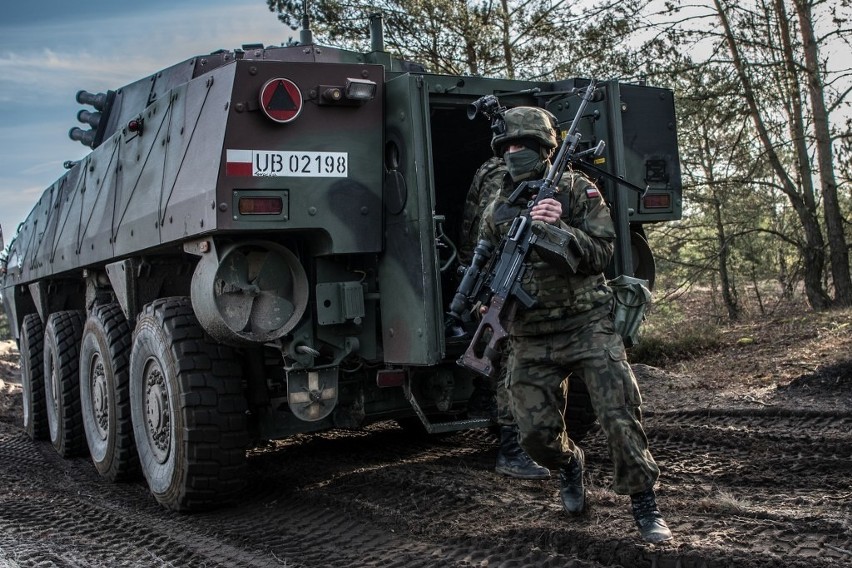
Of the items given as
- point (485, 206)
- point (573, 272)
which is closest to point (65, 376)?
point (485, 206)

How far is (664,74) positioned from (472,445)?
6.25 metres

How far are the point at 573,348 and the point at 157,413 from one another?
2545 millimetres

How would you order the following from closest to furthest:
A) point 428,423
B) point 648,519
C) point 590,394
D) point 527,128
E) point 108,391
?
point 648,519 < point 590,394 < point 527,128 < point 428,423 < point 108,391

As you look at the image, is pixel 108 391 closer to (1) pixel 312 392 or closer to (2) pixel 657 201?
(1) pixel 312 392

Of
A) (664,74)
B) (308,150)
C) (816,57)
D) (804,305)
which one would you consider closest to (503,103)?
(308,150)

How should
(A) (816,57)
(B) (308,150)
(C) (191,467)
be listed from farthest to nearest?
(A) (816,57) → (C) (191,467) → (B) (308,150)

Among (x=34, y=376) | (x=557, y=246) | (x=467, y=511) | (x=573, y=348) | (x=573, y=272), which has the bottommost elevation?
(x=467, y=511)

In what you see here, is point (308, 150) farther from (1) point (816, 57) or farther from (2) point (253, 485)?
(1) point (816, 57)

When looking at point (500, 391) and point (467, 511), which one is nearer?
point (467, 511)

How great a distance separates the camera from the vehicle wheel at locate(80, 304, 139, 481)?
605cm

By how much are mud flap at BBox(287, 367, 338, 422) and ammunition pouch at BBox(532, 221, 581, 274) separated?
60.8 inches

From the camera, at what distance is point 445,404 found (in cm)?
543

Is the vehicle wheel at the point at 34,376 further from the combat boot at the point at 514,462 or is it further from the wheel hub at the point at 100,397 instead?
the combat boot at the point at 514,462

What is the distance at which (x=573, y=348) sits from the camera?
3990mm
